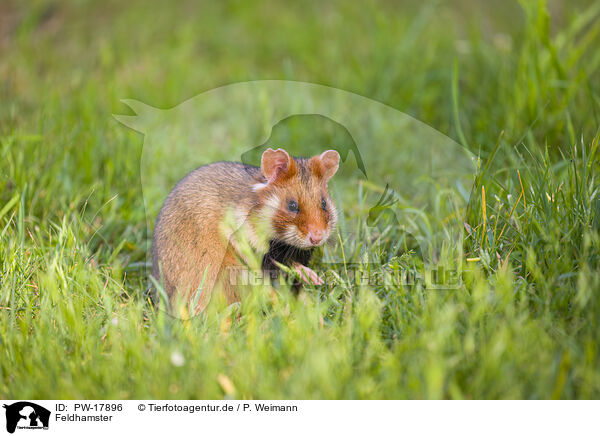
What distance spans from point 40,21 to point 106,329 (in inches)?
208

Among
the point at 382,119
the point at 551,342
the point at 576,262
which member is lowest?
the point at 551,342

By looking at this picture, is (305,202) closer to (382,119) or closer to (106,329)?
(106,329)

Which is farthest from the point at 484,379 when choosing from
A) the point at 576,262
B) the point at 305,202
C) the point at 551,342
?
the point at 305,202

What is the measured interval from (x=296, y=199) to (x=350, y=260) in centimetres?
61

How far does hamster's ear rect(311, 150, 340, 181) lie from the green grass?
1.32ft

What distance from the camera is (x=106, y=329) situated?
261cm

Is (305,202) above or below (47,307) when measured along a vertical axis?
above

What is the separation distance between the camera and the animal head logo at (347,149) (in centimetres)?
348

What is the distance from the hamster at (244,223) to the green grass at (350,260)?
19cm
